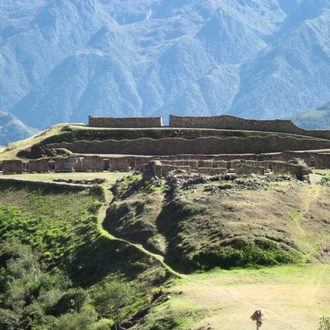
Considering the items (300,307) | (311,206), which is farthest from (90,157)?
(300,307)

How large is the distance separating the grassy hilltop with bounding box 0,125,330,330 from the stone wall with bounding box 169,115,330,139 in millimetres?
26259

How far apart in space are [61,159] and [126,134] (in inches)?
370

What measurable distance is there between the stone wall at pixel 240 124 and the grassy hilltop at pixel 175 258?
26.3 metres

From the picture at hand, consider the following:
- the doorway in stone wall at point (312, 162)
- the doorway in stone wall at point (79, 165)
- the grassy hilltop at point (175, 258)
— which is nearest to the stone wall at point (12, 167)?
the doorway in stone wall at point (79, 165)

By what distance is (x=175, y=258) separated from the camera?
163 feet

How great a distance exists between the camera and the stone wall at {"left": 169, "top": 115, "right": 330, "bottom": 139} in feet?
296

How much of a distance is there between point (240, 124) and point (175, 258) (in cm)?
4399

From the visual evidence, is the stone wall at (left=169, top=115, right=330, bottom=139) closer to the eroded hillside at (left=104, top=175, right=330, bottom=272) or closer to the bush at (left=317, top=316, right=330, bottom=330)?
the eroded hillside at (left=104, top=175, right=330, bottom=272)

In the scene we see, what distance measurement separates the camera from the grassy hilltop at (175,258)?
42.2 m

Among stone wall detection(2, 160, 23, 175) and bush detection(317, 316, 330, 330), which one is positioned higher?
stone wall detection(2, 160, 23, 175)

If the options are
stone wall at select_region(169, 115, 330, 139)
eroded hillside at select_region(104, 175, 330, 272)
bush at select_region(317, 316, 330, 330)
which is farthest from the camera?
stone wall at select_region(169, 115, 330, 139)

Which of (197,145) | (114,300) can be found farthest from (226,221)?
(197,145)

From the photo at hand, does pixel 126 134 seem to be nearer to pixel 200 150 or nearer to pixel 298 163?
pixel 200 150

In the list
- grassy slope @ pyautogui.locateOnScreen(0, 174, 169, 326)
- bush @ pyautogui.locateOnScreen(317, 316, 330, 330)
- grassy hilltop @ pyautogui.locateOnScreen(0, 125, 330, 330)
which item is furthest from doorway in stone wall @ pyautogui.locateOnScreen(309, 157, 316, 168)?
bush @ pyautogui.locateOnScreen(317, 316, 330, 330)
